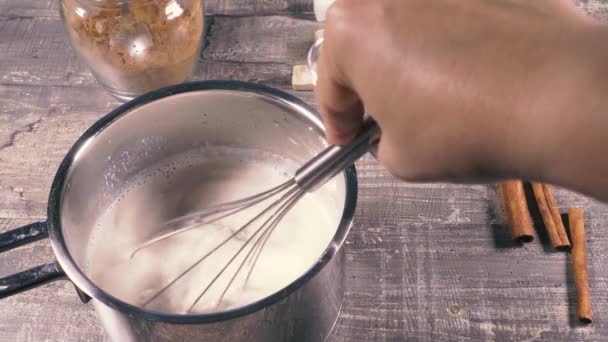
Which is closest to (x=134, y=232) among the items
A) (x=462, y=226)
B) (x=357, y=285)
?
(x=357, y=285)

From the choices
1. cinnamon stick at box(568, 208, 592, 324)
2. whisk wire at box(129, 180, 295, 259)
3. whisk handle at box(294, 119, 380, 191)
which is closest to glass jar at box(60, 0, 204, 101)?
whisk wire at box(129, 180, 295, 259)

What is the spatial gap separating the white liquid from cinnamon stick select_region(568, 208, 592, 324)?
25 centimetres

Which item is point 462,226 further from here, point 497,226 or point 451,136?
point 451,136

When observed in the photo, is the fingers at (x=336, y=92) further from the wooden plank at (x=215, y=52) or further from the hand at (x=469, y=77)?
the wooden plank at (x=215, y=52)

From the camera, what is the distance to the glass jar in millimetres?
769

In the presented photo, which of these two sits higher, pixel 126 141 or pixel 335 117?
pixel 335 117

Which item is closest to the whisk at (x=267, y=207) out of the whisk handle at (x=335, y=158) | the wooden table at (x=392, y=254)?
the whisk handle at (x=335, y=158)

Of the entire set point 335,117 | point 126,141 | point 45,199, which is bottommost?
point 45,199

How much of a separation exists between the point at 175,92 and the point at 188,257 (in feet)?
0.52

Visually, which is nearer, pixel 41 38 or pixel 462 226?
pixel 462 226

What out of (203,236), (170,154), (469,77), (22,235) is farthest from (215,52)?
(469,77)

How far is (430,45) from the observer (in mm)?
382

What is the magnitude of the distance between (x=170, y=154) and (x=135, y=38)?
0.15 m

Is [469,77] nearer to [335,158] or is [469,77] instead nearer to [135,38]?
[335,158]
